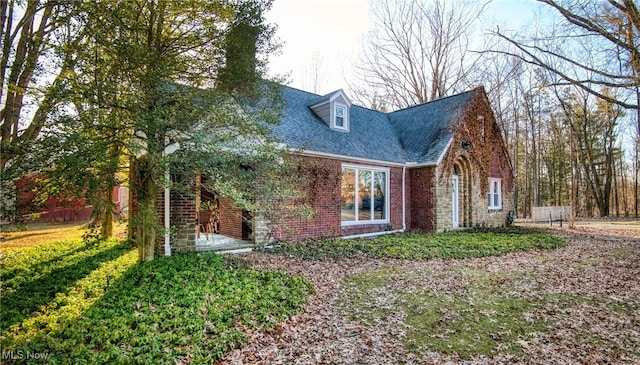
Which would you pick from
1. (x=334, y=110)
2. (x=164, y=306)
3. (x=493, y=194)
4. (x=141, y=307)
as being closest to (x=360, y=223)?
(x=334, y=110)

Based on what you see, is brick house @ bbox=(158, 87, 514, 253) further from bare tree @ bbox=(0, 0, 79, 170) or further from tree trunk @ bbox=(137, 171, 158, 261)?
bare tree @ bbox=(0, 0, 79, 170)

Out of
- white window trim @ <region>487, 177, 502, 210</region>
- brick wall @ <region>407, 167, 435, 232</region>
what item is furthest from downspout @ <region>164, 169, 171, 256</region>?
white window trim @ <region>487, 177, 502, 210</region>

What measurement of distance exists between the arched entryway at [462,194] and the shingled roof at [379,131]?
6.48 feet

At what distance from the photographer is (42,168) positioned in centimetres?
522

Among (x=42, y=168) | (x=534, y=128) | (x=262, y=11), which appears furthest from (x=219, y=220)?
(x=534, y=128)

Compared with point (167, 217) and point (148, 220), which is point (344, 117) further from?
point (148, 220)

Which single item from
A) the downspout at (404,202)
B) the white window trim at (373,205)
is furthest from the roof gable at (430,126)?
the white window trim at (373,205)

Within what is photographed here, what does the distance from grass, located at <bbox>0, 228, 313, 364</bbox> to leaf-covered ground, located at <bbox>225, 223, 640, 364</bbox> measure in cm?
Answer: 43

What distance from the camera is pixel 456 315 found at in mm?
4816

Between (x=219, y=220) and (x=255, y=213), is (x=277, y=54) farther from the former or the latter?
(x=219, y=220)

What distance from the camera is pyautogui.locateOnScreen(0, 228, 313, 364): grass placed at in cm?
364

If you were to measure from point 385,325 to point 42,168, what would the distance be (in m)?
5.95

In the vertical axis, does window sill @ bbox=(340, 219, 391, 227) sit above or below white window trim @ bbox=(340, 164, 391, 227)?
below

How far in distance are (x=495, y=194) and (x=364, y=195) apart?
9.08 meters
